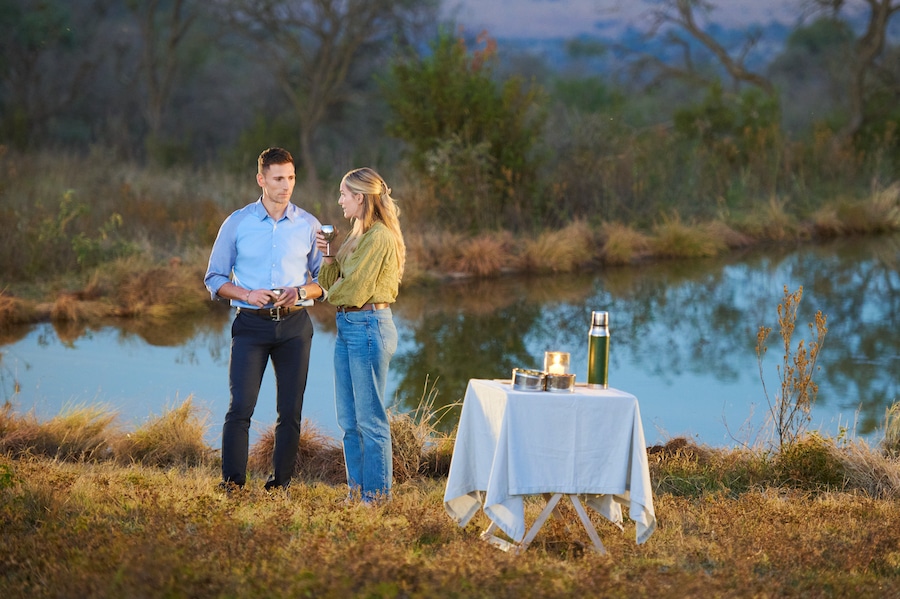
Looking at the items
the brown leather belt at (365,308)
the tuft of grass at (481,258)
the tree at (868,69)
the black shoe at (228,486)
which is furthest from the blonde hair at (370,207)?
the tree at (868,69)

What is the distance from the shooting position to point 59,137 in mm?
32594

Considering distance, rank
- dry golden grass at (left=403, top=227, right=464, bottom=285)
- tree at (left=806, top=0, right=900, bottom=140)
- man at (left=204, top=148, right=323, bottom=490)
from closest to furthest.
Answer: man at (left=204, top=148, right=323, bottom=490) → dry golden grass at (left=403, top=227, right=464, bottom=285) → tree at (left=806, top=0, right=900, bottom=140)

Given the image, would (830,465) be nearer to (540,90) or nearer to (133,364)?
(133,364)

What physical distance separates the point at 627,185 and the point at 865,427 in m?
12.5

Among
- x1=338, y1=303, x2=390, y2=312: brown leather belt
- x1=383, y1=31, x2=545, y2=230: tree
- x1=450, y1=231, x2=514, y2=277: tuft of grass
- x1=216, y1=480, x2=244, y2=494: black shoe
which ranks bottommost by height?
x1=216, y1=480, x2=244, y2=494: black shoe

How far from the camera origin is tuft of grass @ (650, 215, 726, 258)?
18.5m

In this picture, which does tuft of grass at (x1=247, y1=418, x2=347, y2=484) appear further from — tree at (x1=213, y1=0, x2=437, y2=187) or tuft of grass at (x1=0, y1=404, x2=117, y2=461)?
tree at (x1=213, y1=0, x2=437, y2=187)

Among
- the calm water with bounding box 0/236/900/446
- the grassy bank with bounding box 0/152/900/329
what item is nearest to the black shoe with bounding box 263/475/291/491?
the calm water with bounding box 0/236/900/446

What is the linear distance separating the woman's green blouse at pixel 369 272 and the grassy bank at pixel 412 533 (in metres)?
0.99

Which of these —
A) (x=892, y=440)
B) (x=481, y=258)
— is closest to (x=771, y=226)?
(x=481, y=258)

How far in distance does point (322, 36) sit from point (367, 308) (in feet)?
87.6

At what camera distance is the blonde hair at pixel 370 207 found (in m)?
5.43

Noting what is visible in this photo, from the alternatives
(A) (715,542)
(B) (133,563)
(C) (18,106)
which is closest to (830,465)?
(A) (715,542)

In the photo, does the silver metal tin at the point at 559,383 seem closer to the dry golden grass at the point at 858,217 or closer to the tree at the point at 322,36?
the dry golden grass at the point at 858,217
